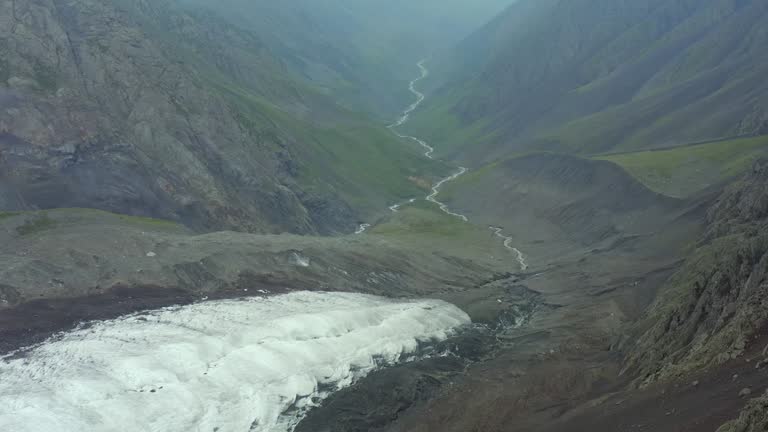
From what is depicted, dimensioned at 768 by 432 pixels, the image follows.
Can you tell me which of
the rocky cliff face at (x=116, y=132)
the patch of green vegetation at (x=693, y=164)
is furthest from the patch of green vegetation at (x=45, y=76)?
the patch of green vegetation at (x=693, y=164)

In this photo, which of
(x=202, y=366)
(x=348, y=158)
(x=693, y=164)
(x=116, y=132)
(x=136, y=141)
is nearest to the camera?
(x=202, y=366)

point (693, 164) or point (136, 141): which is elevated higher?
point (693, 164)

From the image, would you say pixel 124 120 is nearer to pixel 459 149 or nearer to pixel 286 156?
pixel 286 156

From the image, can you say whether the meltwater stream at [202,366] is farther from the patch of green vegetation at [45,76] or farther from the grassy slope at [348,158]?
the grassy slope at [348,158]

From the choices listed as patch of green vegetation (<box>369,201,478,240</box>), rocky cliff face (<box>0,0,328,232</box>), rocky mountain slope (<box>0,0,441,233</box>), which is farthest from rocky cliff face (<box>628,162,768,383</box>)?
patch of green vegetation (<box>369,201,478,240</box>)

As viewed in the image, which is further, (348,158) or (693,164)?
(348,158)

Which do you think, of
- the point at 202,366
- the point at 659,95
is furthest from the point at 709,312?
the point at 659,95

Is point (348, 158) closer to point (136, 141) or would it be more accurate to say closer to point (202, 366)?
point (136, 141)

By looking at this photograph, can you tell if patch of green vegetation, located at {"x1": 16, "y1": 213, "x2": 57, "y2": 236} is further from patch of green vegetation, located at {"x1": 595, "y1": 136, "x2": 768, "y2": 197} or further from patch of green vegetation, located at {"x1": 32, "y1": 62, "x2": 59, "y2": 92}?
patch of green vegetation, located at {"x1": 595, "y1": 136, "x2": 768, "y2": 197}
